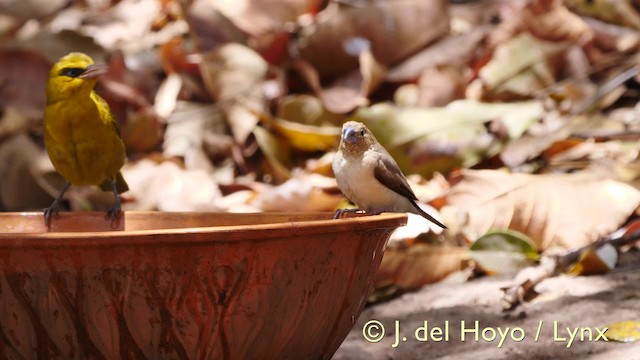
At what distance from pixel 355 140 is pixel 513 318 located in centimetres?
64

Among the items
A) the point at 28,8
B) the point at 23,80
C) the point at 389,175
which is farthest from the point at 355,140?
the point at 28,8

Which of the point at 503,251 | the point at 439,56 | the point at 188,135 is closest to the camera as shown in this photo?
the point at 503,251

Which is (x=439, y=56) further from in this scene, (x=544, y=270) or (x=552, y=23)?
(x=544, y=270)

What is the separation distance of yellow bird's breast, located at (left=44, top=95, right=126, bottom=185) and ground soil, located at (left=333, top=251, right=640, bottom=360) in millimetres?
899

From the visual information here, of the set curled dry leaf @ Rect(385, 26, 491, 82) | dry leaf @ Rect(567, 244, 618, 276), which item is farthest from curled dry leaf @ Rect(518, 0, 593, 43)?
dry leaf @ Rect(567, 244, 618, 276)

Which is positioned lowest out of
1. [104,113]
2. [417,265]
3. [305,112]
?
[417,265]

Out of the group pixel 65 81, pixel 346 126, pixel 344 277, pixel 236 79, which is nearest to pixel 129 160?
pixel 236 79

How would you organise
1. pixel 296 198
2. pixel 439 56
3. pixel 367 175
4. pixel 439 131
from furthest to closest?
1. pixel 439 56
2. pixel 439 131
3. pixel 296 198
4. pixel 367 175

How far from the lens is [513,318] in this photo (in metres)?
2.61

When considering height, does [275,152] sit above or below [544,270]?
above

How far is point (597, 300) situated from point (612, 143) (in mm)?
1424

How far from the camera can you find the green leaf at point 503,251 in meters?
2.99

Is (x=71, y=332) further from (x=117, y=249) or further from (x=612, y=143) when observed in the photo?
(x=612, y=143)

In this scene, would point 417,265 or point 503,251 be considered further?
point 417,265
